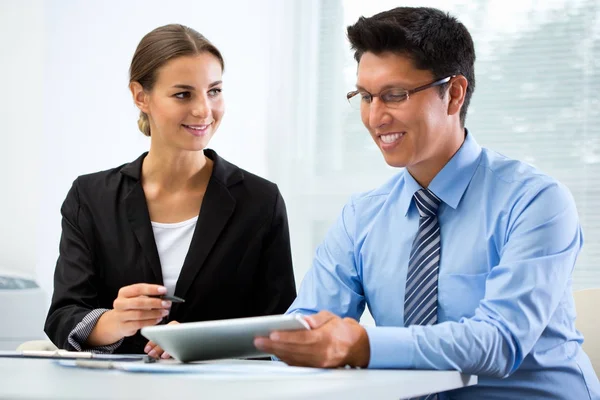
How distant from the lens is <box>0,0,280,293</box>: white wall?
154 inches

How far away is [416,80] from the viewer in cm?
177

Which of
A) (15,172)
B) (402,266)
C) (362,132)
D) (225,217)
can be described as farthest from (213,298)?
(15,172)

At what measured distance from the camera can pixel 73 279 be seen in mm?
2145

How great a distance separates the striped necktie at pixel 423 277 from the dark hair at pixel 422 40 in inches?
13.5

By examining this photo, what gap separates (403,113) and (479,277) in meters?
0.40

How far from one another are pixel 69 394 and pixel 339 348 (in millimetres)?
551

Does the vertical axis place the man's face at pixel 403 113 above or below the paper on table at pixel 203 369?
above

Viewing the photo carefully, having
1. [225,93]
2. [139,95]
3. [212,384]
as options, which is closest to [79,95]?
[225,93]

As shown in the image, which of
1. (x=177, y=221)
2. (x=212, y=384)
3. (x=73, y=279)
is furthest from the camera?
(x=177, y=221)

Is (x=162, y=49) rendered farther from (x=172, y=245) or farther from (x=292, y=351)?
(x=292, y=351)

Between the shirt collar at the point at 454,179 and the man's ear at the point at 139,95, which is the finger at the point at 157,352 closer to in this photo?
the shirt collar at the point at 454,179

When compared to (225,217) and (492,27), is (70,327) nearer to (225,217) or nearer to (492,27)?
(225,217)

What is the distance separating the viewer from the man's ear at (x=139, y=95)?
243 centimetres

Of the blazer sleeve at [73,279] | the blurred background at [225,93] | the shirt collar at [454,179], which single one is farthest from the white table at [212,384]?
the blurred background at [225,93]
